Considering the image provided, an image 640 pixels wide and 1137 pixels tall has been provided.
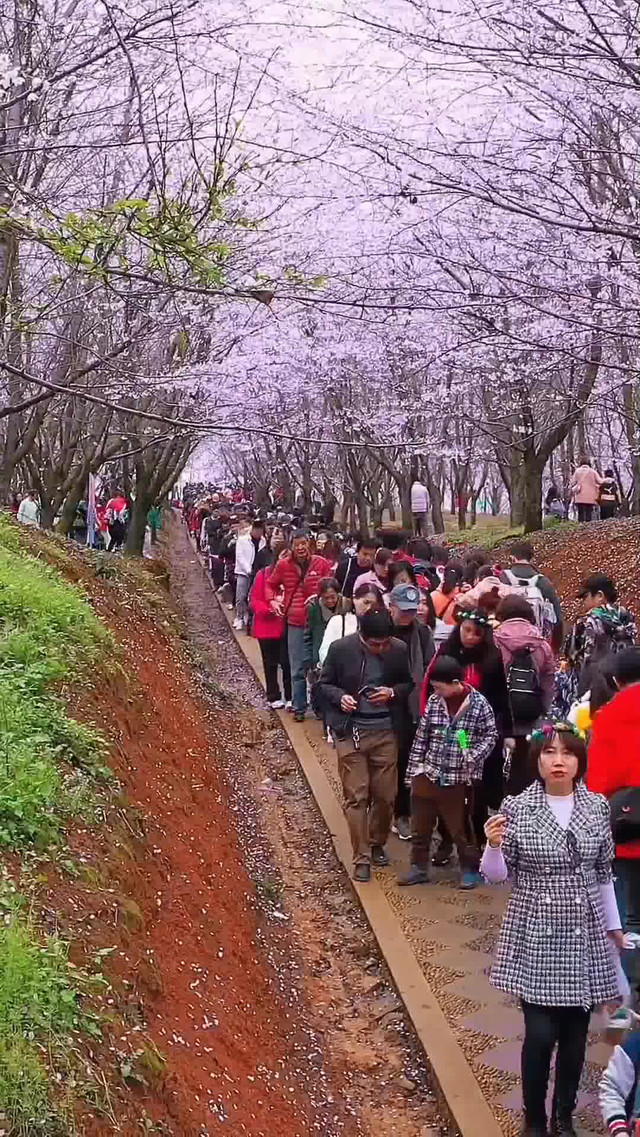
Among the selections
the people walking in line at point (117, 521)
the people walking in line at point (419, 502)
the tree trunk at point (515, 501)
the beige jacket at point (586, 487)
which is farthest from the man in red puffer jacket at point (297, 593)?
the tree trunk at point (515, 501)

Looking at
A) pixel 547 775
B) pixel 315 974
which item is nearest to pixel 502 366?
pixel 315 974

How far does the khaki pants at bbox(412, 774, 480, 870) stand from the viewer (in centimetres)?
723

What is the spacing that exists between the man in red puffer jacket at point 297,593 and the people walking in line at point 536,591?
9.25ft

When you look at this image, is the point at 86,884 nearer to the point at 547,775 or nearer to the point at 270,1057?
the point at 270,1057

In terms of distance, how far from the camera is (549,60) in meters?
7.50

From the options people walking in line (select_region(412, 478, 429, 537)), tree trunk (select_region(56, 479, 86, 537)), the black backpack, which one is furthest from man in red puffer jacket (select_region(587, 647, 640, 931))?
people walking in line (select_region(412, 478, 429, 537))

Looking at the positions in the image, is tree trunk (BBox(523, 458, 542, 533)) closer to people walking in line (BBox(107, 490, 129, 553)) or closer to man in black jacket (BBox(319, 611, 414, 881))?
people walking in line (BBox(107, 490, 129, 553))

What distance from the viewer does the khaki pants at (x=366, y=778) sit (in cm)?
757

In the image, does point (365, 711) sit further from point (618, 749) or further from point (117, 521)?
point (117, 521)

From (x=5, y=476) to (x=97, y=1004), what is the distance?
1459 centimetres

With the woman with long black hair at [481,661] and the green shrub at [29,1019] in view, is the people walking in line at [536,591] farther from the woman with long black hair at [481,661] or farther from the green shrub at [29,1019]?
the green shrub at [29,1019]

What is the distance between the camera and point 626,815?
486 cm

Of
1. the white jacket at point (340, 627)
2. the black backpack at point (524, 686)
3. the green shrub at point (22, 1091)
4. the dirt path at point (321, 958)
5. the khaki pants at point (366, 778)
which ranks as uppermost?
the white jacket at point (340, 627)

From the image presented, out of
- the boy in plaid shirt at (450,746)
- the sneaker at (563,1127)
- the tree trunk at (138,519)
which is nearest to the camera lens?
the sneaker at (563,1127)
